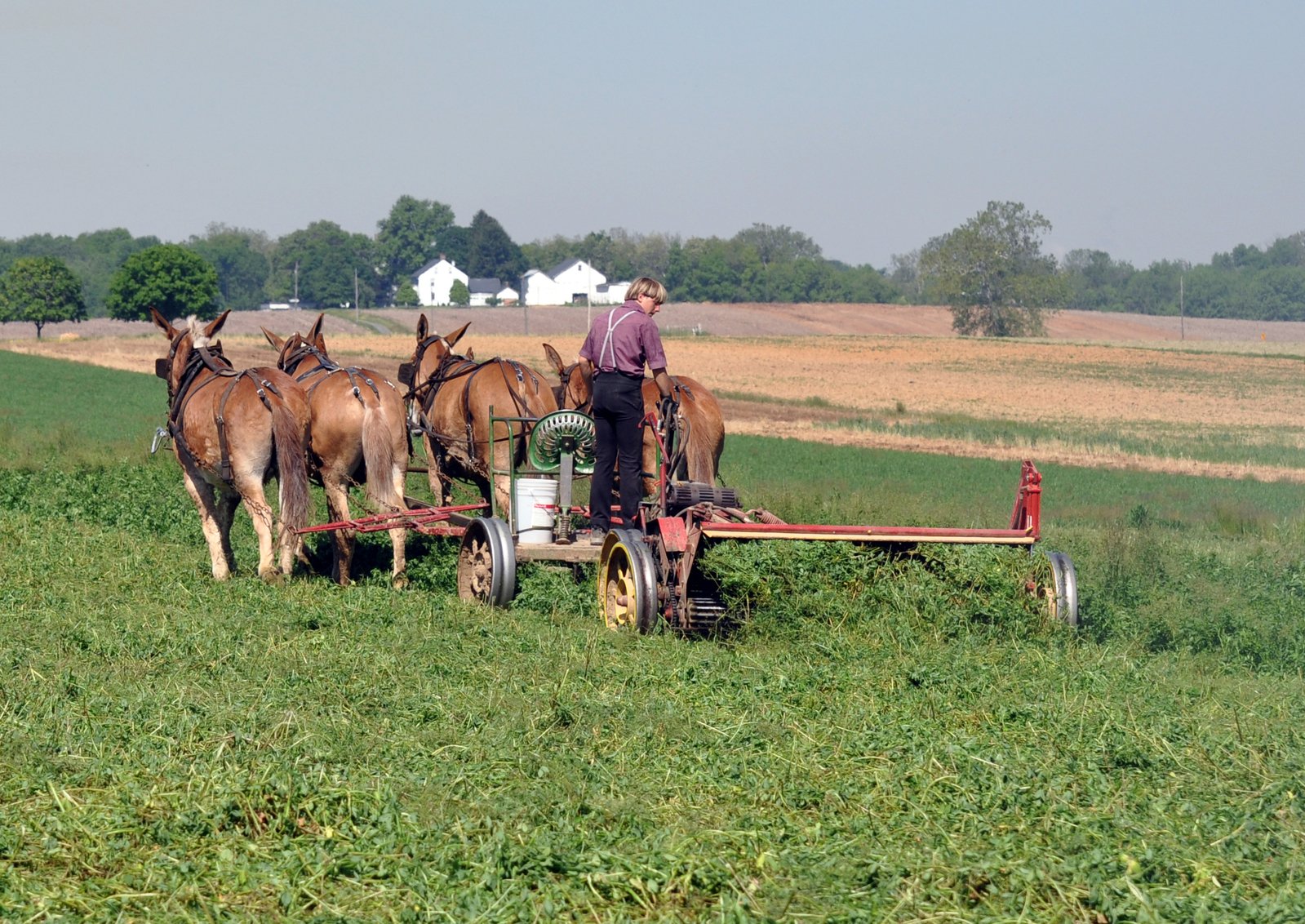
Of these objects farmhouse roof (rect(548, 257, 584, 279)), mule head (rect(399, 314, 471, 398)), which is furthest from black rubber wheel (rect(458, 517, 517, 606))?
farmhouse roof (rect(548, 257, 584, 279))

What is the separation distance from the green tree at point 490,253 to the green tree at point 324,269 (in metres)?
11.0

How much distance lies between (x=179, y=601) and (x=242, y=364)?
142 ft

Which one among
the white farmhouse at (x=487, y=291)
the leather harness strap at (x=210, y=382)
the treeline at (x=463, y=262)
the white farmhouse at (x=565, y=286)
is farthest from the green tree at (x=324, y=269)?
the leather harness strap at (x=210, y=382)

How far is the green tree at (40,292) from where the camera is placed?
9894cm

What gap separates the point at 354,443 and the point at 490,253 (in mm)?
138619

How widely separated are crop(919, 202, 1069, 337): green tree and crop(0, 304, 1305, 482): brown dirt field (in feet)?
9.72

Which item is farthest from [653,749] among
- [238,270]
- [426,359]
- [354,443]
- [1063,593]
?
[238,270]

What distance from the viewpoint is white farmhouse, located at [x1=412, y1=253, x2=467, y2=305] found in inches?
5472

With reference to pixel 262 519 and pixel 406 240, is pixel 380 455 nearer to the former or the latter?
pixel 262 519

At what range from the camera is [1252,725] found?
650 centimetres

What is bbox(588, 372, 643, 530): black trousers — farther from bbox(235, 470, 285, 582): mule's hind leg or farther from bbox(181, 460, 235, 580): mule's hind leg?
bbox(181, 460, 235, 580): mule's hind leg

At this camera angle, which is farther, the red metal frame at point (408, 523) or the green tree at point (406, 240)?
the green tree at point (406, 240)

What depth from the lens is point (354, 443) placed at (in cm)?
1213

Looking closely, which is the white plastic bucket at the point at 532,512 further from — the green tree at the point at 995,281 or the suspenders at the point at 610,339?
the green tree at the point at 995,281
